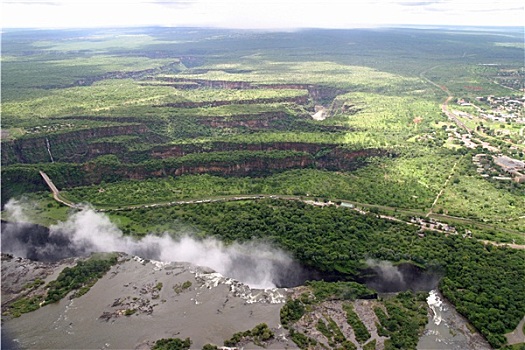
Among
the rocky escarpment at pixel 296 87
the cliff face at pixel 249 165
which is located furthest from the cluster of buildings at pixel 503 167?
the rocky escarpment at pixel 296 87

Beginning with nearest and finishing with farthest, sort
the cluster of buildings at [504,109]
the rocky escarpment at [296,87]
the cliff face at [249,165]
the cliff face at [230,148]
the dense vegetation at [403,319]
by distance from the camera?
the dense vegetation at [403,319] < the cliff face at [249,165] < the cliff face at [230,148] < the cluster of buildings at [504,109] < the rocky escarpment at [296,87]

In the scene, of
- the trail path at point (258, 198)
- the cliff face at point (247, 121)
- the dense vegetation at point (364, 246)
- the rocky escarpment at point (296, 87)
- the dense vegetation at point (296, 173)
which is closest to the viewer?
the dense vegetation at point (364, 246)

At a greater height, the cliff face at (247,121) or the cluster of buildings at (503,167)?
the cliff face at (247,121)

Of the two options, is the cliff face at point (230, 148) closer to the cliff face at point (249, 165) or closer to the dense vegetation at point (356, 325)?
the cliff face at point (249, 165)

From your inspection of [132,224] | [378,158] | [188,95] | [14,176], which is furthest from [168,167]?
[188,95]

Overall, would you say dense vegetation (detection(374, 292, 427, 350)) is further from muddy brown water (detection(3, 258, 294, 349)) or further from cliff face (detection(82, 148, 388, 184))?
cliff face (detection(82, 148, 388, 184))

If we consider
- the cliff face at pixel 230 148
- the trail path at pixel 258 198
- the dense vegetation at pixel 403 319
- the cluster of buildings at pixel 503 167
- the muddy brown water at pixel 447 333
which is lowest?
the muddy brown water at pixel 447 333

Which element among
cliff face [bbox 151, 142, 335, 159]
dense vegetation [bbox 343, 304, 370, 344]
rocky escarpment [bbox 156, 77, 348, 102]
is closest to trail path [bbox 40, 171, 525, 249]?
dense vegetation [bbox 343, 304, 370, 344]

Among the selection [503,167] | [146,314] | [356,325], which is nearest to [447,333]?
[356,325]

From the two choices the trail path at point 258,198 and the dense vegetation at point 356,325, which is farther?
the trail path at point 258,198
